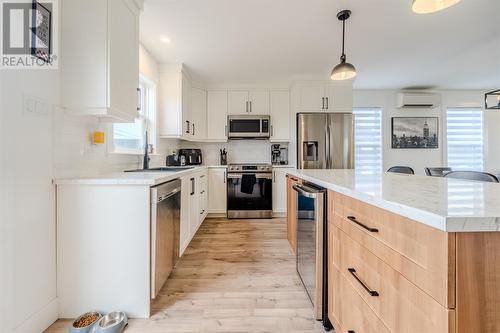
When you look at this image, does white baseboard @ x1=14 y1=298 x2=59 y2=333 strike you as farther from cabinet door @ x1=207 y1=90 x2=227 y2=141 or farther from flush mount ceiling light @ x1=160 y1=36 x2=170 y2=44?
cabinet door @ x1=207 y1=90 x2=227 y2=141

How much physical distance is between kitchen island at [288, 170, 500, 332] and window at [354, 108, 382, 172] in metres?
4.13

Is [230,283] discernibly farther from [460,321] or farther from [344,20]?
[344,20]

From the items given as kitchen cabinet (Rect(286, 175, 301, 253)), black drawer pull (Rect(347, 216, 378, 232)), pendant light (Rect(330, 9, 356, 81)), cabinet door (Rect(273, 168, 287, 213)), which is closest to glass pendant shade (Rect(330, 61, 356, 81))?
pendant light (Rect(330, 9, 356, 81))

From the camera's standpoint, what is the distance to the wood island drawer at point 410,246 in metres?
0.58

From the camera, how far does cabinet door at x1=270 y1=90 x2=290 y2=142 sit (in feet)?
14.0

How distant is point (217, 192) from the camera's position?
160 inches

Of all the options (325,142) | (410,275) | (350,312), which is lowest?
(350,312)

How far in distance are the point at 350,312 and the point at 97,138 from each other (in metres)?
2.11

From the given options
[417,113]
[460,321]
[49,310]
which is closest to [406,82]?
[417,113]

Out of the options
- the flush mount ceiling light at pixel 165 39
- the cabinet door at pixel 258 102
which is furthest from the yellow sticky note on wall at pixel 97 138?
the cabinet door at pixel 258 102

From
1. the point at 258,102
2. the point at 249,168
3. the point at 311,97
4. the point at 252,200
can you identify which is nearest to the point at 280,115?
the point at 258,102

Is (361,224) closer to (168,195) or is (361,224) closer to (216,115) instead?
(168,195)

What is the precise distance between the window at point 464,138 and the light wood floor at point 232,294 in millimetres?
4492

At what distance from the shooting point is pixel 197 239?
2.97 m
